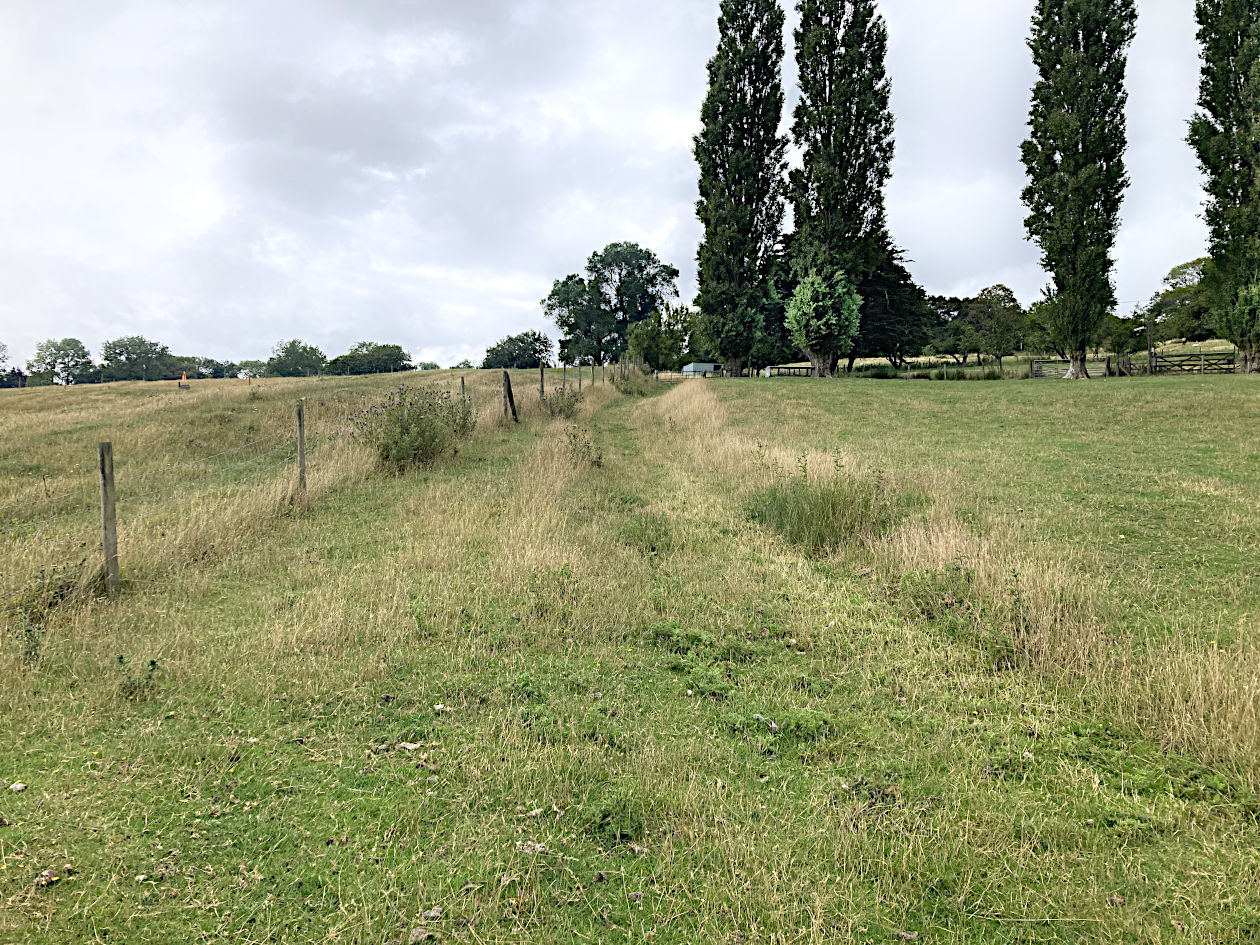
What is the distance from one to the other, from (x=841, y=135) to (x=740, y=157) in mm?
5940

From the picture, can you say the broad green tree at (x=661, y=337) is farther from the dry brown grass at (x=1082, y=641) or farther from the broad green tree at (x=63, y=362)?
the broad green tree at (x=63, y=362)

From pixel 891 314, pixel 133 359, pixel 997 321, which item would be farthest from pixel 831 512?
pixel 133 359

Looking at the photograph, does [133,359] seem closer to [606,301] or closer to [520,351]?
[520,351]

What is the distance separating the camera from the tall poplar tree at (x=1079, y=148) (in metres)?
29.7

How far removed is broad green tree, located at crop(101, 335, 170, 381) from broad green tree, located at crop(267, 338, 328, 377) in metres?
16.3

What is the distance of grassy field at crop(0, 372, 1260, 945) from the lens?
246 cm

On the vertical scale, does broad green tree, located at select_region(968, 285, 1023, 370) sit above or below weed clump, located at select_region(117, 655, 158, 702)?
above

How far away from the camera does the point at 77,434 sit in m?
16.7

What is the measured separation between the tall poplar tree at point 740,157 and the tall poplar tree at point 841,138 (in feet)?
7.19

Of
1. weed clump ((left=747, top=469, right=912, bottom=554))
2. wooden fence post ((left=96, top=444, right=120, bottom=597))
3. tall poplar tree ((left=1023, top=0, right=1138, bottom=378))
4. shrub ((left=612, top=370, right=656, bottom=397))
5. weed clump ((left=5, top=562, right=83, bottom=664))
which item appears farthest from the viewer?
shrub ((left=612, top=370, right=656, bottom=397))

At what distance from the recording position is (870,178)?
1430 inches

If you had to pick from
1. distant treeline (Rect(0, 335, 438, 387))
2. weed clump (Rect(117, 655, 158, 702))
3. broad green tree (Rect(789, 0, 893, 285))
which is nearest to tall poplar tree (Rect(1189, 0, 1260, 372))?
broad green tree (Rect(789, 0, 893, 285))

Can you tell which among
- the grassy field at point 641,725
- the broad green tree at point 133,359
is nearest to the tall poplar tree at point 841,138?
the grassy field at point 641,725

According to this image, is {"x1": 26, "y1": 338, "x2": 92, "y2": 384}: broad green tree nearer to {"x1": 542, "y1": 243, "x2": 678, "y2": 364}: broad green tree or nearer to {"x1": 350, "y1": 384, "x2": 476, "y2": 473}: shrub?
{"x1": 542, "y1": 243, "x2": 678, "y2": 364}: broad green tree
